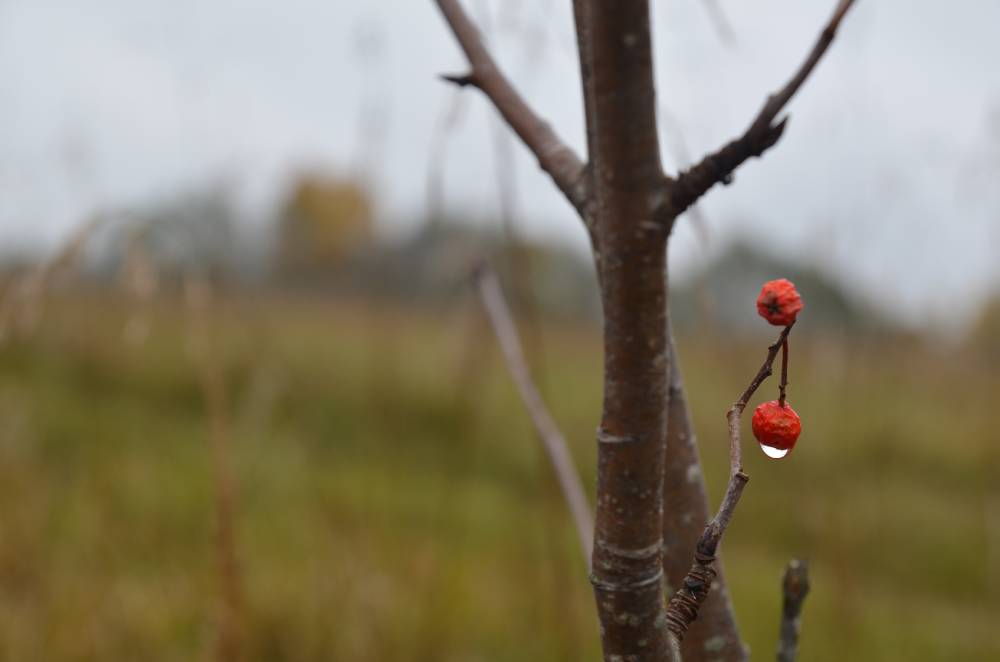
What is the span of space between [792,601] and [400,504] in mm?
2034

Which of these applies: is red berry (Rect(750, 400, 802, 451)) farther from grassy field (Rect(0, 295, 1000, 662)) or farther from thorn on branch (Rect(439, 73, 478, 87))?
grassy field (Rect(0, 295, 1000, 662))

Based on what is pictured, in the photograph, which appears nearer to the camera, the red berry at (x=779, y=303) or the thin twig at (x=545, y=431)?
the red berry at (x=779, y=303)

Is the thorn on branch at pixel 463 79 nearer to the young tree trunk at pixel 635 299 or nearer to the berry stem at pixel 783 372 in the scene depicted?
the young tree trunk at pixel 635 299

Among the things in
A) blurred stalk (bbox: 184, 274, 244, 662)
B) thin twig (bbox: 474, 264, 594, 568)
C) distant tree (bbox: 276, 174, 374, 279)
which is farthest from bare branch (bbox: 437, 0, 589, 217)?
distant tree (bbox: 276, 174, 374, 279)

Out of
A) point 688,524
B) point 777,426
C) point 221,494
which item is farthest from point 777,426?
point 221,494

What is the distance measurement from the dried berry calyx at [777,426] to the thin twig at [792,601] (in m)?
0.07

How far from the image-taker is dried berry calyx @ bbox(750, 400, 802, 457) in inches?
10.9

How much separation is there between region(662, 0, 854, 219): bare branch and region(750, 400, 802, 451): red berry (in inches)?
3.4

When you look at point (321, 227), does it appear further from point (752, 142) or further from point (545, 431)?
point (752, 142)

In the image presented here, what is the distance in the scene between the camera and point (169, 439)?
271 centimetres

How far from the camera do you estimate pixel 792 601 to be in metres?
0.33

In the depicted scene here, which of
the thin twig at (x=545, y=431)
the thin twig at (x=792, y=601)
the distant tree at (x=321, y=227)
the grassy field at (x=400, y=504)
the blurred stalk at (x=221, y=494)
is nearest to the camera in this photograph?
the thin twig at (x=792, y=601)

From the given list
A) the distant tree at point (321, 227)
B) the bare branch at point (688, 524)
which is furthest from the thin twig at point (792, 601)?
the distant tree at point (321, 227)

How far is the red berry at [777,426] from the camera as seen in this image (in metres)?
0.28
